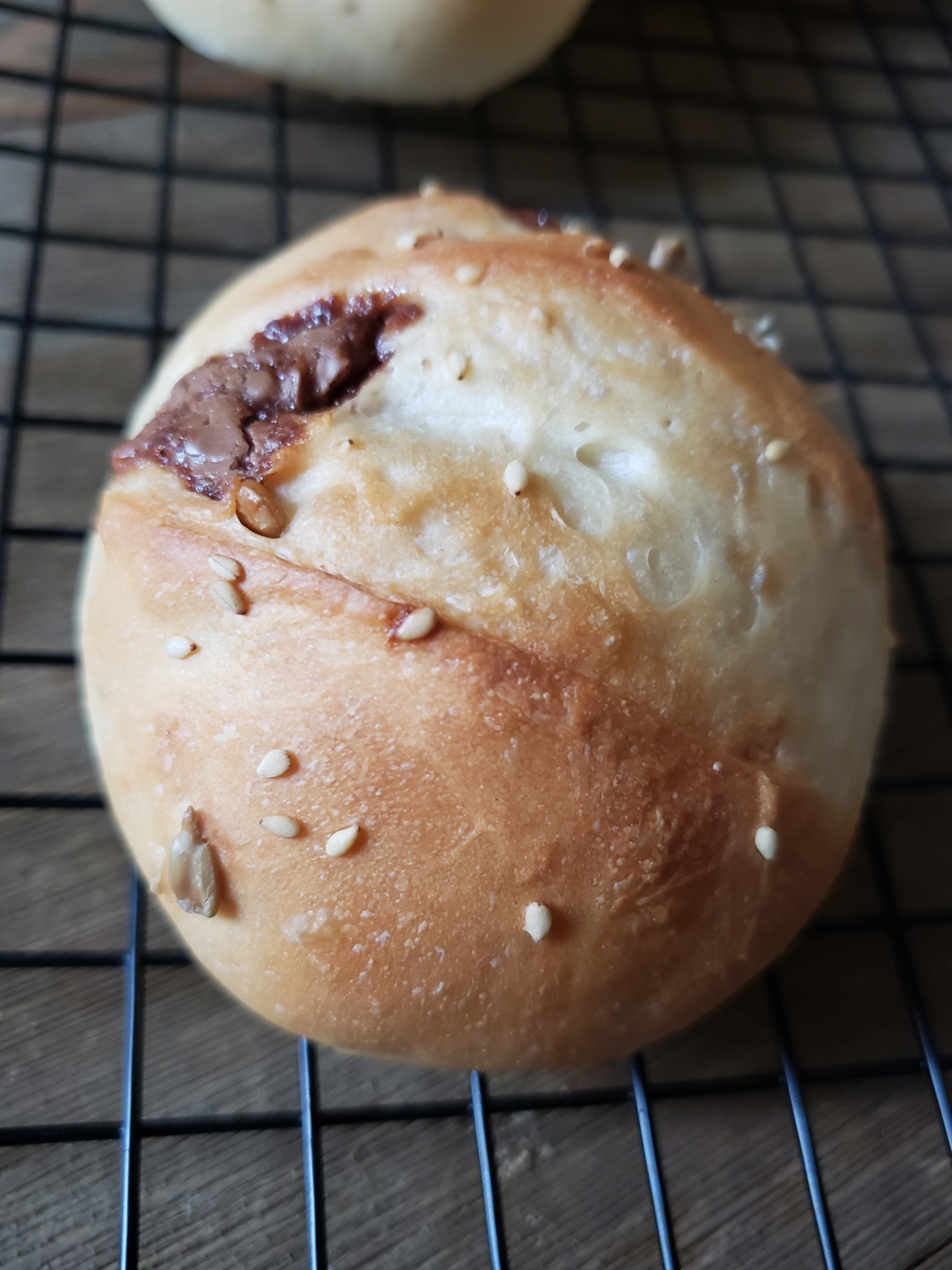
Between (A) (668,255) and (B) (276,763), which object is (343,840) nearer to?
(B) (276,763)

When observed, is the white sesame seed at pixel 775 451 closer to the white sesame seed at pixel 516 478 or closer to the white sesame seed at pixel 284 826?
the white sesame seed at pixel 516 478

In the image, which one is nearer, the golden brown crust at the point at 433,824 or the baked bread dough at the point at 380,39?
the golden brown crust at the point at 433,824

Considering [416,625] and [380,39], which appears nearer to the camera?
[416,625]

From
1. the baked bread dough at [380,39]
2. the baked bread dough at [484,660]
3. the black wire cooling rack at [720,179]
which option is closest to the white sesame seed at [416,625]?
the baked bread dough at [484,660]

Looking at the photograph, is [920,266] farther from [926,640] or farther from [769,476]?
[769,476]

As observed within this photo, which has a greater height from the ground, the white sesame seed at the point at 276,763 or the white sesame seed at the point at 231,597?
the white sesame seed at the point at 231,597

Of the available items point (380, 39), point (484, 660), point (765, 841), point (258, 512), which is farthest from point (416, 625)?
point (380, 39)

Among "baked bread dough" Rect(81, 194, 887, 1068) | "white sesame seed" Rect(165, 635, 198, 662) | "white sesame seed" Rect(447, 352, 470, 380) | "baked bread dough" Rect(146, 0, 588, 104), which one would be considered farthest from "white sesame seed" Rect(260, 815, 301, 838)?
"baked bread dough" Rect(146, 0, 588, 104)
